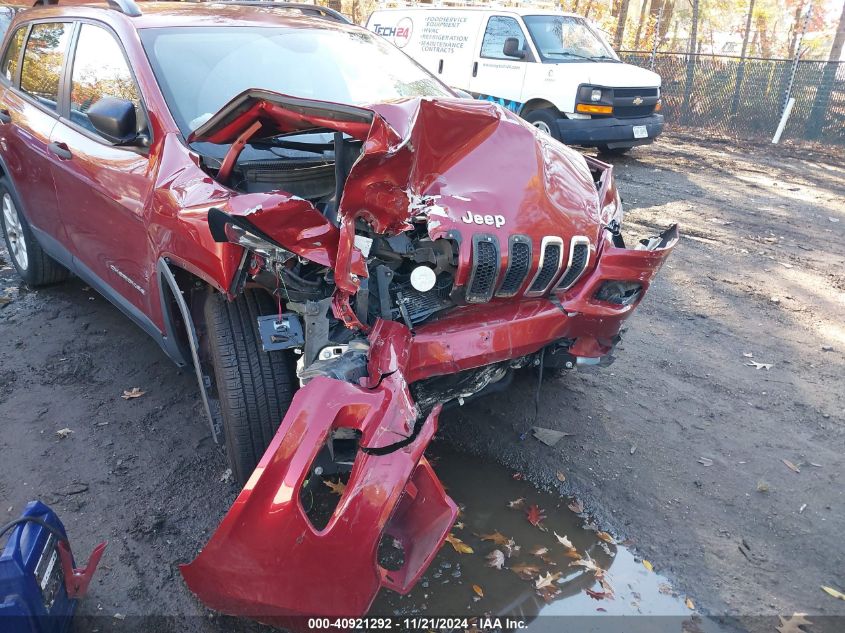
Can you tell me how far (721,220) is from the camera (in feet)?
24.3

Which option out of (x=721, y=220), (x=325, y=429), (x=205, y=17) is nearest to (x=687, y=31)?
(x=721, y=220)

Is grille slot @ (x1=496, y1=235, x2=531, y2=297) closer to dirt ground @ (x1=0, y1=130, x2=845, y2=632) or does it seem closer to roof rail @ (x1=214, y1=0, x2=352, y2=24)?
dirt ground @ (x1=0, y1=130, x2=845, y2=632)

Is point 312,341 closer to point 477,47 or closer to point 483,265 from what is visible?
point 483,265

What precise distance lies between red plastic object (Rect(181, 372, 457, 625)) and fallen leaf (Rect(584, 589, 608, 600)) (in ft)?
2.61

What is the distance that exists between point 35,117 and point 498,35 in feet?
24.7

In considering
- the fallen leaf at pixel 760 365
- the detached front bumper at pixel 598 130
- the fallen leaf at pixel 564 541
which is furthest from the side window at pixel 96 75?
the detached front bumper at pixel 598 130

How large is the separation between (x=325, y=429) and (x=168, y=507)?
1.30 metres

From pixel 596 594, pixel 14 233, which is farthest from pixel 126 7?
pixel 596 594

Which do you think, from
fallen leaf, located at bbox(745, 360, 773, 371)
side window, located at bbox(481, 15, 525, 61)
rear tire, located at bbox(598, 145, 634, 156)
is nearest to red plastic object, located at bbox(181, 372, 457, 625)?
fallen leaf, located at bbox(745, 360, 773, 371)

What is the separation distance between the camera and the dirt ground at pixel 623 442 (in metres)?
2.64

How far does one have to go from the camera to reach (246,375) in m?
2.62

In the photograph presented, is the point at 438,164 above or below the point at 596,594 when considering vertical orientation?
above

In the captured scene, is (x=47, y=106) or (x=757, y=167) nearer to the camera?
(x=47, y=106)

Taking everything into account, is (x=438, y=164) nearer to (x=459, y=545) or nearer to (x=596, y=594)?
(x=459, y=545)
